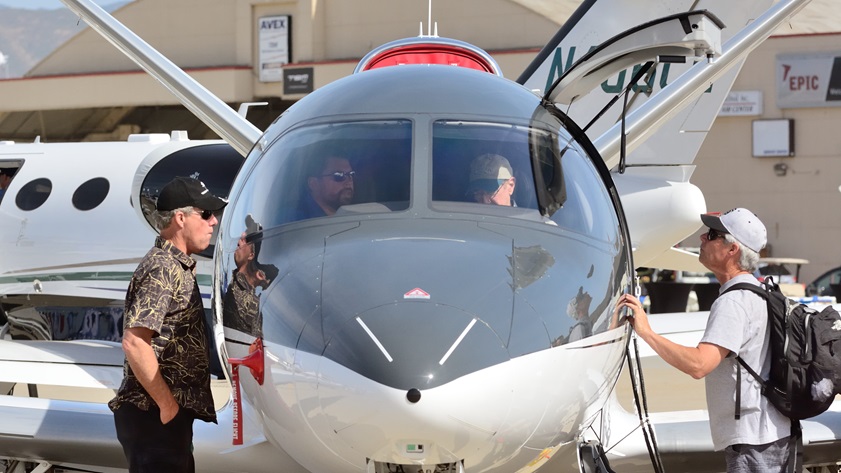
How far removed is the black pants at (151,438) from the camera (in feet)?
14.5

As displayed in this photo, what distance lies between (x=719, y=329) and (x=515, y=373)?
53.4 inches

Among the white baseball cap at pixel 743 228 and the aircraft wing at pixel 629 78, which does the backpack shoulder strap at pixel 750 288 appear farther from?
the aircraft wing at pixel 629 78

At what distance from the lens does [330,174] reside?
4164mm

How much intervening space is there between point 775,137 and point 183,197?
3426cm

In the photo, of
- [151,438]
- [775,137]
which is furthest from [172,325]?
[775,137]

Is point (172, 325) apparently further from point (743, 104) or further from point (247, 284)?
point (743, 104)

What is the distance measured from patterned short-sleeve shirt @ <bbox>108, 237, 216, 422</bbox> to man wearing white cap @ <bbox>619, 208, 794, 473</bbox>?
1.83 m

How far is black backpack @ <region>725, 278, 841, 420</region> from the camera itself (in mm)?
4348

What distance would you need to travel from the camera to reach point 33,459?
5.32 meters

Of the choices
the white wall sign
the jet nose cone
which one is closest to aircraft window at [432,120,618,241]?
the jet nose cone

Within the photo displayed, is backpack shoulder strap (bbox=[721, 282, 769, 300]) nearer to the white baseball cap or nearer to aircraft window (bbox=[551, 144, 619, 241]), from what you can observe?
the white baseball cap

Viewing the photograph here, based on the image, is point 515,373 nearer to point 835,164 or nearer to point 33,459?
point 33,459

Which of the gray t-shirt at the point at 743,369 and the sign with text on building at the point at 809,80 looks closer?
the gray t-shirt at the point at 743,369

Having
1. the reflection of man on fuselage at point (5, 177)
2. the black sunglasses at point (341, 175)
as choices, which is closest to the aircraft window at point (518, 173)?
the black sunglasses at point (341, 175)
